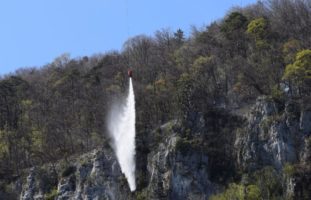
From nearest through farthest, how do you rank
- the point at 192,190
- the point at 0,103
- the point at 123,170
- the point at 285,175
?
the point at 285,175
the point at 192,190
the point at 123,170
the point at 0,103

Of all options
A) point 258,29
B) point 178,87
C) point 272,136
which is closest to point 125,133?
point 178,87

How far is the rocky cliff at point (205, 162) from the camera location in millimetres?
50062

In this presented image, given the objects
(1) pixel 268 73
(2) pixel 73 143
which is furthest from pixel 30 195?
(1) pixel 268 73

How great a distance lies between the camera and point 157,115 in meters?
61.1

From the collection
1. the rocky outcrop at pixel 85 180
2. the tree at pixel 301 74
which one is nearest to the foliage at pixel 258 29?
the tree at pixel 301 74

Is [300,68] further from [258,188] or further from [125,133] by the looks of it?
[125,133]

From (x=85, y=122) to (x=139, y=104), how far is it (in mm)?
5866

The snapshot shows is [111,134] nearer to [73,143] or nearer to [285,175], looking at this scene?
[73,143]

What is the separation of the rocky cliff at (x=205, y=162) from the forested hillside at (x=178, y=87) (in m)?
0.25

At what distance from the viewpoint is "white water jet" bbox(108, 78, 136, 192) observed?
5634 cm

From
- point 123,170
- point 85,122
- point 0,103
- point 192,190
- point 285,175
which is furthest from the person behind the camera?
point 0,103

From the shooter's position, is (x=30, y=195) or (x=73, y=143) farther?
(x=73, y=143)

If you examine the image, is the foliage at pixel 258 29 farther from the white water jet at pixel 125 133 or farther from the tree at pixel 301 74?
the white water jet at pixel 125 133

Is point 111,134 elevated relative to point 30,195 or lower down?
elevated
